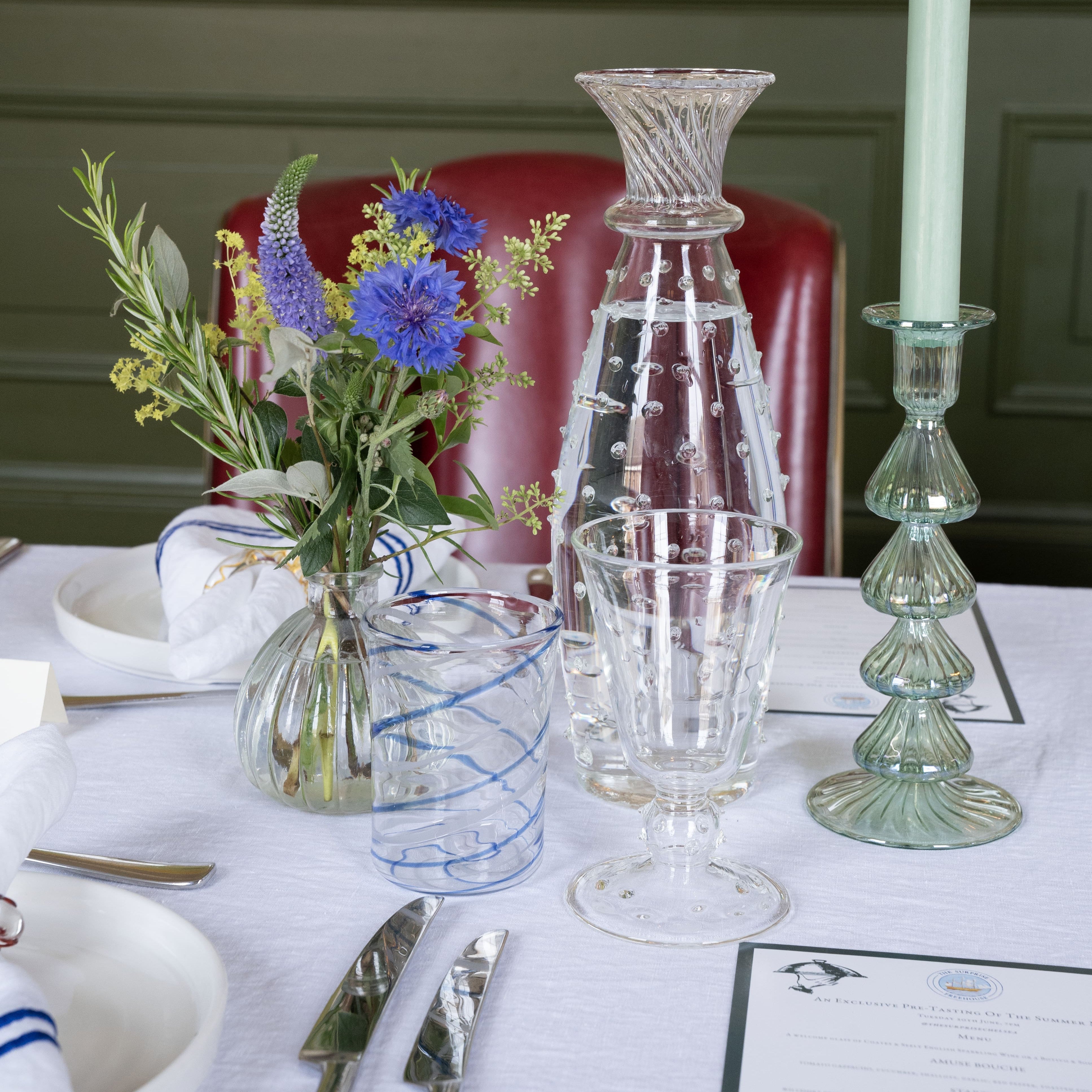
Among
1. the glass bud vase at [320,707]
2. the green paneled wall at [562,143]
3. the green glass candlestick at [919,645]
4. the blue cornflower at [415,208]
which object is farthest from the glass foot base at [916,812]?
the green paneled wall at [562,143]

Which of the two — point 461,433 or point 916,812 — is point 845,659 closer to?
point 916,812

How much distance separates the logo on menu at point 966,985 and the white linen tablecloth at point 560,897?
15mm

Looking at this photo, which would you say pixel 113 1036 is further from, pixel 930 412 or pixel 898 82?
pixel 898 82

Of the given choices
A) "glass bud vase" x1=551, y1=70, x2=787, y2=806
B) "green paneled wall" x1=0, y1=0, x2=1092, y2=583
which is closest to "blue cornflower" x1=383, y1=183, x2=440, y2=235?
"glass bud vase" x1=551, y1=70, x2=787, y2=806

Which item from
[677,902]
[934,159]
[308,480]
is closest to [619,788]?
[677,902]

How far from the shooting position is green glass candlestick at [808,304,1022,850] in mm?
544

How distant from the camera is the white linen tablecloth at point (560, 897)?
0.42 meters

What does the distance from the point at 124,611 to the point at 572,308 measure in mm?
602

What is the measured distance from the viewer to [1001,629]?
84 cm

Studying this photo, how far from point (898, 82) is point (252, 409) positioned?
1.98 meters

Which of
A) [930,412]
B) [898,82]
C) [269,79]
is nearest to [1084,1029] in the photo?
[930,412]

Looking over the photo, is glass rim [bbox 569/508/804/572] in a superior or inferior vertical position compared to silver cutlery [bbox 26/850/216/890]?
superior

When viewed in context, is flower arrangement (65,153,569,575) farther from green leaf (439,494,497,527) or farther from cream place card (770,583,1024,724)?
cream place card (770,583,1024,724)

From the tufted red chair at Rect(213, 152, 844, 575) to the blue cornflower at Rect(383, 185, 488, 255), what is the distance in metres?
0.65
